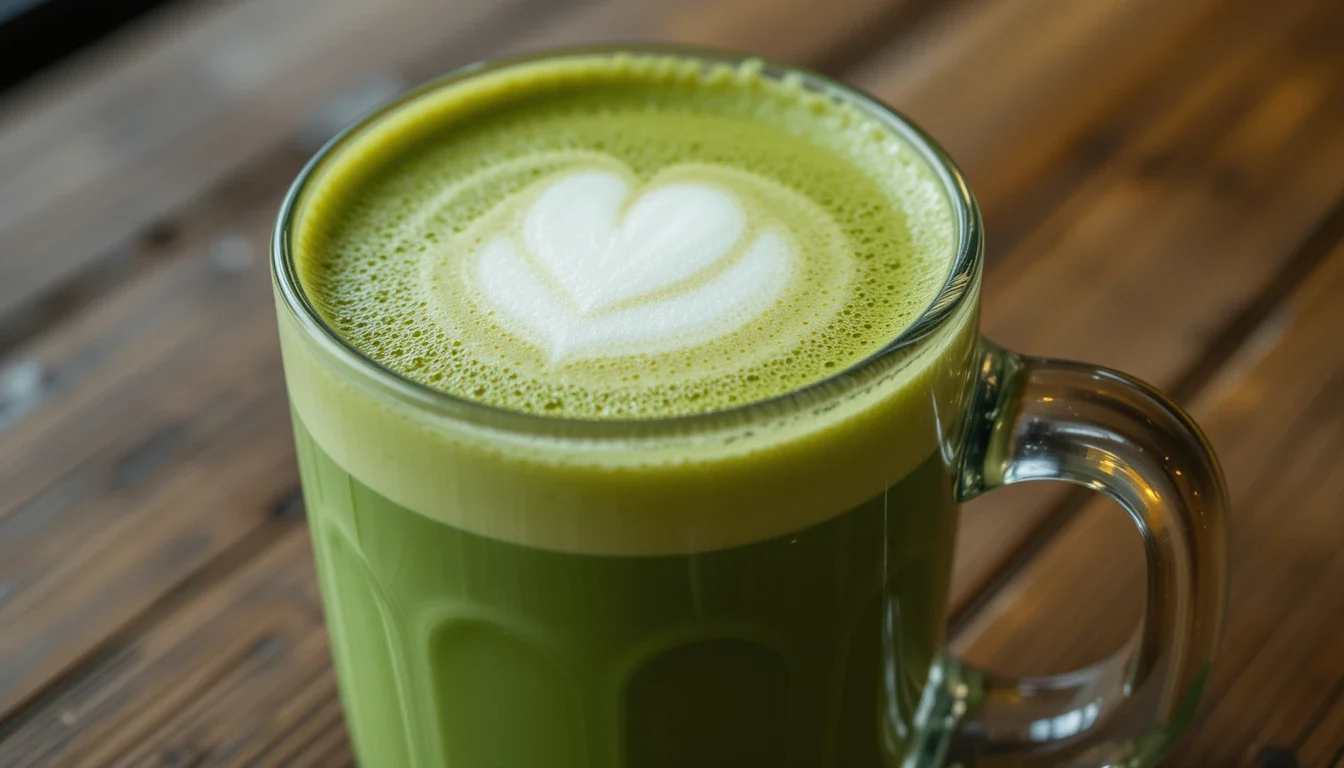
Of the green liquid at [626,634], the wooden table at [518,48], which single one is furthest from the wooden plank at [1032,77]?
the green liquid at [626,634]

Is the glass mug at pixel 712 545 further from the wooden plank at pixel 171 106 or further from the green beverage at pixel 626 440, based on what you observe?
the wooden plank at pixel 171 106

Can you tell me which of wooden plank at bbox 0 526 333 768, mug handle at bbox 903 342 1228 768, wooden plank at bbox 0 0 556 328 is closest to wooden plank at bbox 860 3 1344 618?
mug handle at bbox 903 342 1228 768

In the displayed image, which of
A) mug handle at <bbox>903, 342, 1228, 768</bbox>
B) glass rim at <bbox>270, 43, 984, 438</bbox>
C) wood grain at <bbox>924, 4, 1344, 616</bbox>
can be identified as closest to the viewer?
glass rim at <bbox>270, 43, 984, 438</bbox>

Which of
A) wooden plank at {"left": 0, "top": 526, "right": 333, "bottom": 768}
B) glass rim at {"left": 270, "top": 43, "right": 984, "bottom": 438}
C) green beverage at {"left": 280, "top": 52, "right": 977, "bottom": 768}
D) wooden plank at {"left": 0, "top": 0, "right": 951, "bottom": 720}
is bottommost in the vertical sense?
wooden plank at {"left": 0, "top": 526, "right": 333, "bottom": 768}

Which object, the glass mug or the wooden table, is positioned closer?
the glass mug

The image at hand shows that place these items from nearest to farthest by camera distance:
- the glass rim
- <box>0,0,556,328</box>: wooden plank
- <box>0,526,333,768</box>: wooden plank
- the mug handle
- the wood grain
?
the glass rim → the mug handle → <box>0,526,333,768</box>: wooden plank → the wood grain → <box>0,0,556,328</box>: wooden plank

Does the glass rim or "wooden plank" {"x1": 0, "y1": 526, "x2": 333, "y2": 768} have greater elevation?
the glass rim

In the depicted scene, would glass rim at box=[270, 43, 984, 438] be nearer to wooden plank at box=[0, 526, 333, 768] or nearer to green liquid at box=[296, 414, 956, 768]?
green liquid at box=[296, 414, 956, 768]
